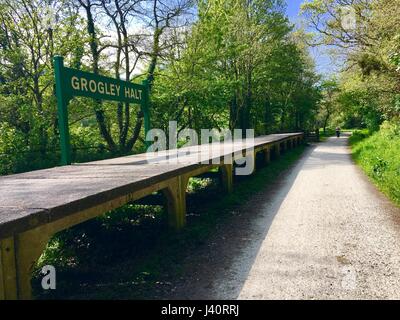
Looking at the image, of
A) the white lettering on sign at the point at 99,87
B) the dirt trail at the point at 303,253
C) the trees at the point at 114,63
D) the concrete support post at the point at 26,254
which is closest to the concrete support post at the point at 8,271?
the concrete support post at the point at 26,254

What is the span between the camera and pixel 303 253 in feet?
12.5

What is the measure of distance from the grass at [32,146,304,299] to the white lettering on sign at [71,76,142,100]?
7.37ft

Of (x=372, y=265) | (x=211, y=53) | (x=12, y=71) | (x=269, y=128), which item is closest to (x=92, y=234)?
(x=372, y=265)

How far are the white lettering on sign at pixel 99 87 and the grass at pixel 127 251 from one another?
225cm

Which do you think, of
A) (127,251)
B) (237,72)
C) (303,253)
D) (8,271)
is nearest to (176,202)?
(127,251)

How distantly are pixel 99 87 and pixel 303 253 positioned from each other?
15.2 feet

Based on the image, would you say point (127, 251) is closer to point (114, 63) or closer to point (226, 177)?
point (226, 177)

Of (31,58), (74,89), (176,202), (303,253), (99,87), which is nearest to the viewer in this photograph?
(303,253)

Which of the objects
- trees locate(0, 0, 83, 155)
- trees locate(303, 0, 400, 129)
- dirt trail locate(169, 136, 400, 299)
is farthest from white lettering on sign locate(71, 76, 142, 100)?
Answer: trees locate(303, 0, 400, 129)

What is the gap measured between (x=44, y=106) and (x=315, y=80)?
29.6 metres

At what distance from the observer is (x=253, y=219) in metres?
5.38

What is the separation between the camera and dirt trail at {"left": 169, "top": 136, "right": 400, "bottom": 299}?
2.98 metres

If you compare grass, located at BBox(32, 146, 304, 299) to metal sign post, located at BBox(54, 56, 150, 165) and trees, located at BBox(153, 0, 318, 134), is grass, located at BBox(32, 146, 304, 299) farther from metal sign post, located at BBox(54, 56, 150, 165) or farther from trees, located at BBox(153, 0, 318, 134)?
trees, located at BBox(153, 0, 318, 134)

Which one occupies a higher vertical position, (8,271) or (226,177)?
(8,271)
